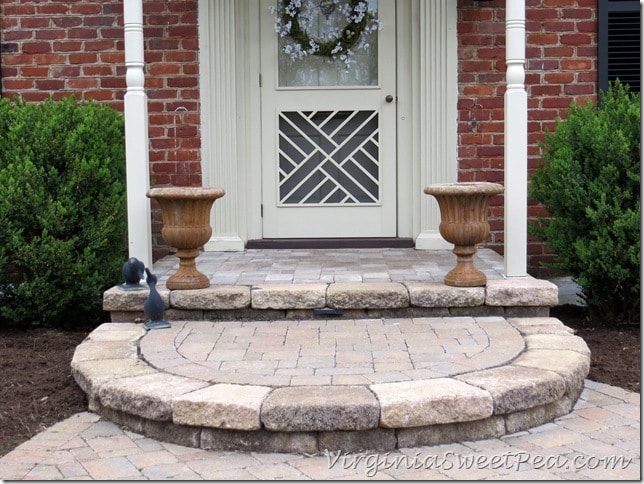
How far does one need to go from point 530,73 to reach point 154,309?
3464 mm

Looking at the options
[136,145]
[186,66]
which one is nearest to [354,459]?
[136,145]

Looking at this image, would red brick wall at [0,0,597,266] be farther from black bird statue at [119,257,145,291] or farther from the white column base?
black bird statue at [119,257,145,291]

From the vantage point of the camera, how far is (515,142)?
5348mm

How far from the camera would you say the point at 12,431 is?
12.9ft

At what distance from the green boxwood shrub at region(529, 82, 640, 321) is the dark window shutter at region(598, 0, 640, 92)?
85 centimetres

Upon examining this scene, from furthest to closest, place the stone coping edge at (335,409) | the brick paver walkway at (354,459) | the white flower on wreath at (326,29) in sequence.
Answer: the white flower on wreath at (326,29), the stone coping edge at (335,409), the brick paver walkway at (354,459)

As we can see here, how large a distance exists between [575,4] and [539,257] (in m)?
1.95

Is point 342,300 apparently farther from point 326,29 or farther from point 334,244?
point 326,29

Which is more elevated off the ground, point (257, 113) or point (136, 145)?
point (257, 113)

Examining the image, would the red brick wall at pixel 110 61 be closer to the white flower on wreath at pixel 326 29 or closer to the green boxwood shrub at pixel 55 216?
the white flower on wreath at pixel 326 29

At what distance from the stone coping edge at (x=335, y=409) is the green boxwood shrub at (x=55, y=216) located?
155 centimetres

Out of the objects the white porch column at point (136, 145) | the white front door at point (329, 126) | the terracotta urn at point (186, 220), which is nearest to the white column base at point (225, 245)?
the white front door at point (329, 126)

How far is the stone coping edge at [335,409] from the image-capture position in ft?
11.7

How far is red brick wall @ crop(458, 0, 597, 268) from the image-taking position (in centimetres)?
655
